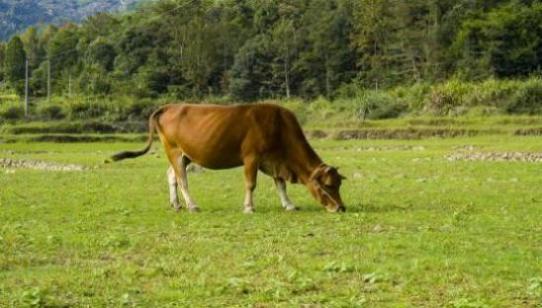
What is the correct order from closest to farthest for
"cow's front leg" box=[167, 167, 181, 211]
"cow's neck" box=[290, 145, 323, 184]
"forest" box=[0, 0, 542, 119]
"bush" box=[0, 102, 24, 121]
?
"cow's neck" box=[290, 145, 323, 184]
"cow's front leg" box=[167, 167, 181, 211]
"bush" box=[0, 102, 24, 121]
"forest" box=[0, 0, 542, 119]

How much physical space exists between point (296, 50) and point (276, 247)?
92.8 meters

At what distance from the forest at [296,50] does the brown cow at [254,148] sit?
2677 inches

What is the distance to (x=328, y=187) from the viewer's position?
17.6 m

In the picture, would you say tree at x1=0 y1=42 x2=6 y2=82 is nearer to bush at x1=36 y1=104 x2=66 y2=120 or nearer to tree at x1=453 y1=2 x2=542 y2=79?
bush at x1=36 y1=104 x2=66 y2=120

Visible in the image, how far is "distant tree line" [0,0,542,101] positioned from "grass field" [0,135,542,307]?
6586 cm

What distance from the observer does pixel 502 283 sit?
10.0 metres

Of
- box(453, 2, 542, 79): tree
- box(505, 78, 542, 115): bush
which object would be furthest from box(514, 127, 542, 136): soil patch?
box(453, 2, 542, 79): tree

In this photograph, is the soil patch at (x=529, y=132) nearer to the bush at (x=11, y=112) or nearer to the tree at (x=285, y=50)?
the tree at (x=285, y=50)

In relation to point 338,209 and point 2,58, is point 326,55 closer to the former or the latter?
point 2,58

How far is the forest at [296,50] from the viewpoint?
289 feet

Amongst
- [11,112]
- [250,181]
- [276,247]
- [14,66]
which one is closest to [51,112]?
[11,112]

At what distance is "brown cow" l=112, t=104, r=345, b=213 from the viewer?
1792 centimetres

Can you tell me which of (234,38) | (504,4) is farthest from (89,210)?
(234,38)

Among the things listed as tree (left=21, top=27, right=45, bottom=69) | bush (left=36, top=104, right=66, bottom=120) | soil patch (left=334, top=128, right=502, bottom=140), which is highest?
tree (left=21, top=27, right=45, bottom=69)
